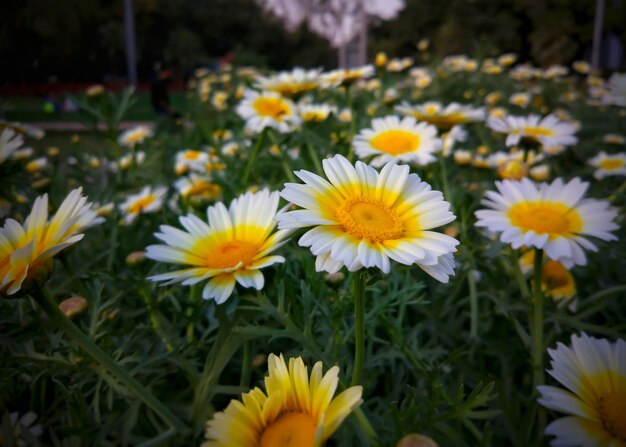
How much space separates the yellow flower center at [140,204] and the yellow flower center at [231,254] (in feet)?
1.97

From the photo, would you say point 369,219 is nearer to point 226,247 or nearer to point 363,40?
point 226,247

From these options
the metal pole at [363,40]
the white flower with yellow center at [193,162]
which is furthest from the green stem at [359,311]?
the metal pole at [363,40]

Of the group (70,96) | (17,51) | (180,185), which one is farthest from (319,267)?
(17,51)

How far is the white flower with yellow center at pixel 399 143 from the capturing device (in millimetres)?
908

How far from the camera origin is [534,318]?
29.4 inches

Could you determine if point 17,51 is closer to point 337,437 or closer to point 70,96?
point 70,96

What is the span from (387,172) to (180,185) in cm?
107

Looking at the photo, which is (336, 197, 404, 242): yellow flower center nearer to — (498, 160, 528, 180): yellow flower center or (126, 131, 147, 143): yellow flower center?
(498, 160, 528, 180): yellow flower center

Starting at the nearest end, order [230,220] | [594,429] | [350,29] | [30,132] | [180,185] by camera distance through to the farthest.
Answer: [594,429], [230,220], [30,132], [180,185], [350,29]

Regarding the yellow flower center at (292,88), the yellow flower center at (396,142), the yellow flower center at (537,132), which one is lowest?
the yellow flower center at (537,132)

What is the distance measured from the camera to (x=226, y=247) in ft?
2.07

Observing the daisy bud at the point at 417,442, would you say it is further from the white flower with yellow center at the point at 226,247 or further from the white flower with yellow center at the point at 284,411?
the white flower with yellow center at the point at 226,247

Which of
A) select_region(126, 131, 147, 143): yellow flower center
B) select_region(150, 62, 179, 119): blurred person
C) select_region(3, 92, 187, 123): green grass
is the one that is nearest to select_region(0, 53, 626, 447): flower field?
select_region(3, 92, 187, 123): green grass

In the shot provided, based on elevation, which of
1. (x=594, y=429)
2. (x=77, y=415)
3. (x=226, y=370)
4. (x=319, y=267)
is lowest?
(x=226, y=370)
